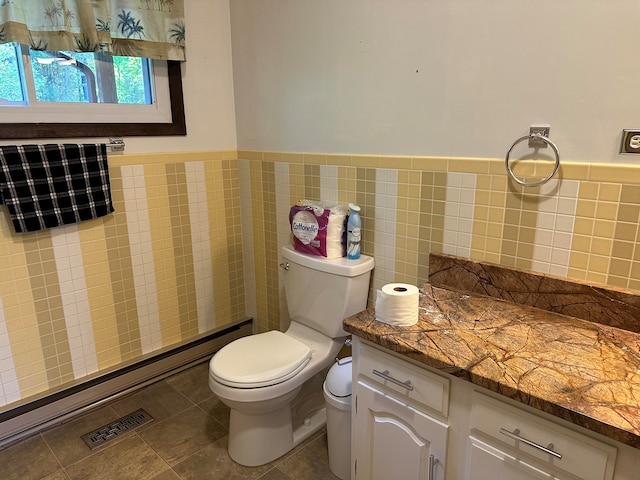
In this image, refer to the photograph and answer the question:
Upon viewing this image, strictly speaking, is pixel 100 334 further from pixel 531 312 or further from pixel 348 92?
pixel 531 312

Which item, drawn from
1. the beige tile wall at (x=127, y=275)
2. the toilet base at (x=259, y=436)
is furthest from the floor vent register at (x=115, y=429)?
the toilet base at (x=259, y=436)

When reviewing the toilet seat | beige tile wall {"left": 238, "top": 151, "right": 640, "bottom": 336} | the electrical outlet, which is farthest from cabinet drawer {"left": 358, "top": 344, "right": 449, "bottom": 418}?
the electrical outlet

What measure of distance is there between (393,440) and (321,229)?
0.90m

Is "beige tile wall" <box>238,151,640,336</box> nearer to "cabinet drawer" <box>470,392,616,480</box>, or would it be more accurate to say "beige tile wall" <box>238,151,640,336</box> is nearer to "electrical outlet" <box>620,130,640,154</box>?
"electrical outlet" <box>620,130,640,154</box>

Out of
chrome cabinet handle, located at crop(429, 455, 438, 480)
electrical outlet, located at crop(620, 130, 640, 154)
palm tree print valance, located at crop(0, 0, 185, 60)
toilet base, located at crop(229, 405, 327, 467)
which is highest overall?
palm tree print valance, located at crop(0, 0, 185, 60)

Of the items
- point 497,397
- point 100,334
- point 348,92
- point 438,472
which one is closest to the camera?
point 497,397

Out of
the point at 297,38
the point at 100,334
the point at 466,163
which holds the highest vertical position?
the point at 297,38

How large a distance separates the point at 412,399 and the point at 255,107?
1721 millimetres

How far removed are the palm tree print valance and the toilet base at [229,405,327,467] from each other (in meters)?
1.69

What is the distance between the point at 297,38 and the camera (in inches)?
82.3

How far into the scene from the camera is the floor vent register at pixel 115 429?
6.57ft

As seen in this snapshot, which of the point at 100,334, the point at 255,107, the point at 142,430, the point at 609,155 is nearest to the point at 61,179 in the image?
the point at 100,334

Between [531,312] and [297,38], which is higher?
[297,38]

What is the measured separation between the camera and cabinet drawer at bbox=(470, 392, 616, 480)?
98 centimetres
